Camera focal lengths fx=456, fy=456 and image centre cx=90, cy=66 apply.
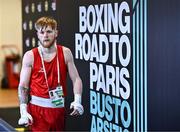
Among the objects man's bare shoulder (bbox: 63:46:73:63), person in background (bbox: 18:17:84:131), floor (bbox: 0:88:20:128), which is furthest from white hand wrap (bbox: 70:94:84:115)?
floor (bbox: 0:88:20:128)

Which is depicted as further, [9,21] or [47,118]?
[9,21]

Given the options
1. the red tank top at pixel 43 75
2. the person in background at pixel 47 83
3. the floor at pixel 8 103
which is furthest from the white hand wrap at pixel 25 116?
the floor at pixel 8 103

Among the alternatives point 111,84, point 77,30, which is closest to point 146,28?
point 111,84

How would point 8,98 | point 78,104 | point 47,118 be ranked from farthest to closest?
point 8,98, point 47,118, point 78,104

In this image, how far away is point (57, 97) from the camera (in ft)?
12.2

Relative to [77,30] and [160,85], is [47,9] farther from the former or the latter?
[160,85]

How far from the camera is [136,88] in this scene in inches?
120

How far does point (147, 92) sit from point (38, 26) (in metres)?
1.35

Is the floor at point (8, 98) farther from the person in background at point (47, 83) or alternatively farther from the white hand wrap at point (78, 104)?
the white hand wrap at point (78, 104)

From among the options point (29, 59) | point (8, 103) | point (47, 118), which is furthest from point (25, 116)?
point (8, 103)

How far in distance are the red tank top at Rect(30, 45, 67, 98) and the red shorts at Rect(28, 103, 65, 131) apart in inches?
5.0

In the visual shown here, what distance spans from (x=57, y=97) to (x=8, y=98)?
583 cm

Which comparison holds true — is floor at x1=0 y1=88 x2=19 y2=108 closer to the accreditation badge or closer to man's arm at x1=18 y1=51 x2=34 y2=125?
man's arm at x1=18 y1=51 x2=34 y2=125

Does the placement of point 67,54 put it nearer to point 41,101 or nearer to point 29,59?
point 29,59
